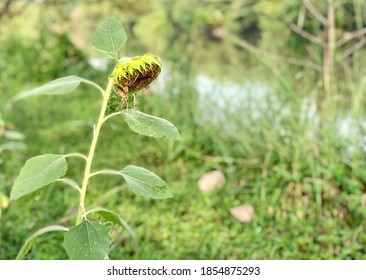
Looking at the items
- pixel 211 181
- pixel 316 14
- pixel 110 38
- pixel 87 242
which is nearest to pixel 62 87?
pixel 110 38

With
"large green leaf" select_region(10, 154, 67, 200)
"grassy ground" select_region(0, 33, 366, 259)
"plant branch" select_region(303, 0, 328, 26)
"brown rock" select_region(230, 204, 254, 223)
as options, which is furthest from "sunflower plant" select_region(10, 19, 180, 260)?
"plant branch" select_region(303, 0, 328, 26)

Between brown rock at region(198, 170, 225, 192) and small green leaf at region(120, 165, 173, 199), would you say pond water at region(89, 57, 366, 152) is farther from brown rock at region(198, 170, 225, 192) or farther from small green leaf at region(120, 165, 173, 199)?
small green leaf at region(120, 165, 173, 199)

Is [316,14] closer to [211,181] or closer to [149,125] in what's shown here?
[211,181]

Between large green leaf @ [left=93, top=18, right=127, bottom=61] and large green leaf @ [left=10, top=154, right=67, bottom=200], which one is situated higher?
large green leaf @ [left=93, top=18, right=127, bottom=61]

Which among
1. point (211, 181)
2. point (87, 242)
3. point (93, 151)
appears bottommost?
point (211, 181)

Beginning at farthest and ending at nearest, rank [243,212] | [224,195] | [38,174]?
[224,195], [243,212], [38,174]
